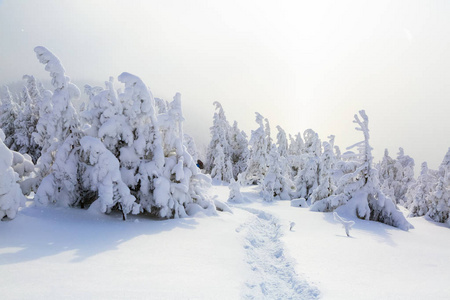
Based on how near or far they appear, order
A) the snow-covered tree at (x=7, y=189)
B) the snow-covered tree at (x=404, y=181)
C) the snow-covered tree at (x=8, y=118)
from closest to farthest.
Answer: the snow-covered tree at (x=7, y=189), the snow-covered tree at (x=8, y=118), the snow-covered tree at (x=404, y=181)

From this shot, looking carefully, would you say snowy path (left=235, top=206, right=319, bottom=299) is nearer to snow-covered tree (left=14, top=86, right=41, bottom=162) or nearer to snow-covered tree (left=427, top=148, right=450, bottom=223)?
snow-covered tree (left=427, top=148, right=450, bottom=223)

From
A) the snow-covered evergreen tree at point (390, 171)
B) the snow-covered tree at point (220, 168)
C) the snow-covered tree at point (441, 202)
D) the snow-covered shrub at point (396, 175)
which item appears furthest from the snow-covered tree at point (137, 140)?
the snow-covered evergreen tree at point (390, 171)

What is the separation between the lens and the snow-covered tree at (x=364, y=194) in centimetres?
1549

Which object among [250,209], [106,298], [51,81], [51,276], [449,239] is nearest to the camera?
[106,298]

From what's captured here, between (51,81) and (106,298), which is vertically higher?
(51,81)

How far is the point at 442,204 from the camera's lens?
20.0m

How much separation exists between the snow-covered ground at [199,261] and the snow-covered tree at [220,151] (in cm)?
3075

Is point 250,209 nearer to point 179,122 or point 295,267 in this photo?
point 179,122

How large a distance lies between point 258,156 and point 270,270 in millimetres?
31418

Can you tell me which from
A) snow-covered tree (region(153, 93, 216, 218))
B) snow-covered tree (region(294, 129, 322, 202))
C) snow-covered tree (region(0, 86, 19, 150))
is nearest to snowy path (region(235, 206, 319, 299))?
snow-covered tree (region(153, 93, 216, 218))

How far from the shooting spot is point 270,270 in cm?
796

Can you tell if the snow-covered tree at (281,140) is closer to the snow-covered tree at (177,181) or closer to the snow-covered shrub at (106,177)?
the snow-covered tree at (177,181)

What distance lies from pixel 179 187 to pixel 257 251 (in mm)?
4974

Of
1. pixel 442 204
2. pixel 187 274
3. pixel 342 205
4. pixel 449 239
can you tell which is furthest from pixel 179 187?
pixel 442 204
